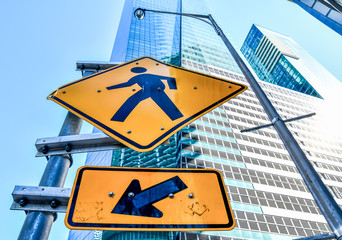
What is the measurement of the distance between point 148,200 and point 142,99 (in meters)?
0.94

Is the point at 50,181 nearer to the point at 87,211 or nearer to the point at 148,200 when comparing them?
the point at 87,211

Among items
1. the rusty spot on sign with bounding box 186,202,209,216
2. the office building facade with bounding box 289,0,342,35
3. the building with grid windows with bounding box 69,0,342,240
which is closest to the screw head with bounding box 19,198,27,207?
the rusty spot on sign with bounding box 186,202,209,216

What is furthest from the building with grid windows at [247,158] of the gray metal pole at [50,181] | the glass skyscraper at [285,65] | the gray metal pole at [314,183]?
the gray metal pole at [50,181]

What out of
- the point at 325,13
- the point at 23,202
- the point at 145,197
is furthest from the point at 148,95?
the point at 325,13

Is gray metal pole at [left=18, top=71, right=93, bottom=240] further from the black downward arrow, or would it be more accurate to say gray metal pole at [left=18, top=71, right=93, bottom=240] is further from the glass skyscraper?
the glass skyscraper

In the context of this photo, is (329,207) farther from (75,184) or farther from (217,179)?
(75,184)

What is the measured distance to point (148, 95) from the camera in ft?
7.00

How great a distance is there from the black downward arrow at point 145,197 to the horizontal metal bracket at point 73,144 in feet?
1.40

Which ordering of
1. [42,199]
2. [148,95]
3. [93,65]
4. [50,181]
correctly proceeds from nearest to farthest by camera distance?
[42,199]
[50,181]
[148,95]
[93,65]

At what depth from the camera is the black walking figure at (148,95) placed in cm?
190

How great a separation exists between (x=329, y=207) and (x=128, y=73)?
223 cm

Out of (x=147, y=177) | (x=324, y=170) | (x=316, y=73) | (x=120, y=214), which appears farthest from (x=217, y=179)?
(x=316, y=73)

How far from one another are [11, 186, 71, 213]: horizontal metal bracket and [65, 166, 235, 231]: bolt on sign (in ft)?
0.33

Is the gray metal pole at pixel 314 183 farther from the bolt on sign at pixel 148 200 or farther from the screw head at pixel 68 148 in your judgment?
the screw head at pixel 68 148
